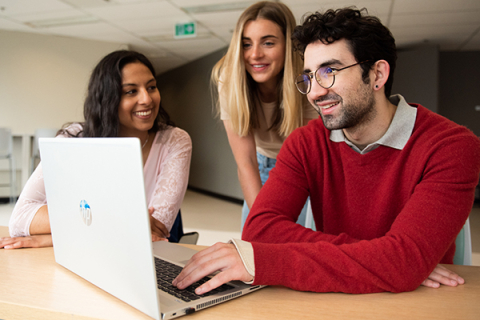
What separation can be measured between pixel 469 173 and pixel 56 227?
3.19 ft

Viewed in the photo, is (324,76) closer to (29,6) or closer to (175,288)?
(175,288)

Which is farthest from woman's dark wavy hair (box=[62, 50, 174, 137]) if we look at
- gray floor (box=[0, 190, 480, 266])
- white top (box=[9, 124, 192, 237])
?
gray floor (box=[0, 190, 480, 266])

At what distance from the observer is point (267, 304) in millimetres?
677

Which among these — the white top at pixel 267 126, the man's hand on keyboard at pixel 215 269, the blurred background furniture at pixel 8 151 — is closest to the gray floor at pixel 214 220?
the blurred background furniture at pixel 8 151

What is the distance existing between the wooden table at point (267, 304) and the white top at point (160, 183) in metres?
0.46

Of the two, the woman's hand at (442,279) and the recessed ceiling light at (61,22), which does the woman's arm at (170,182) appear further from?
the recessed ceiling light at (61,22)

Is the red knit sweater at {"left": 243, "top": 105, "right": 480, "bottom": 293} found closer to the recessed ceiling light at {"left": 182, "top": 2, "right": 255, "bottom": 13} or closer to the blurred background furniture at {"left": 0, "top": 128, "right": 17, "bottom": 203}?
the recessed ceiling light at {"left": 182, "top": 2, "right": 255, "bottom": 13}

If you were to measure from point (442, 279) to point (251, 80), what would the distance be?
123 centimetres

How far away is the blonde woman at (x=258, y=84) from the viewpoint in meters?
1.67

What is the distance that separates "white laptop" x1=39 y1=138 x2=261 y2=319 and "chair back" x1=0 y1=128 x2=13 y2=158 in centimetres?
548

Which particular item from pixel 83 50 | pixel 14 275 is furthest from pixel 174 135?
pixel 83 50

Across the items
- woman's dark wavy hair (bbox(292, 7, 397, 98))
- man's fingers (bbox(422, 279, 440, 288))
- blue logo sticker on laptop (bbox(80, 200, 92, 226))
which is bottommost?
man's fingers (bbox(422, 279, 440, 288))

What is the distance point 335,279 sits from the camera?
724 millimetres

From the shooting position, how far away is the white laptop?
0.57 metres
